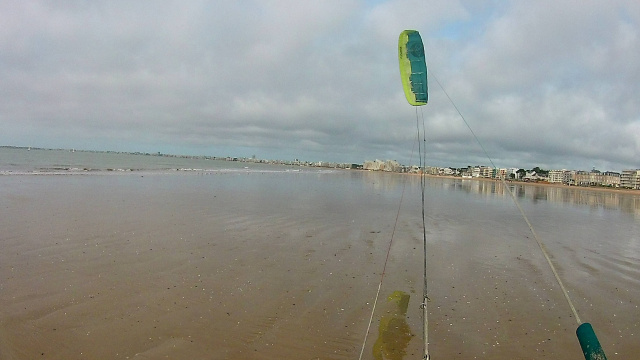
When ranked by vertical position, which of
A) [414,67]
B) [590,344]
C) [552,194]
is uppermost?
[414,67]

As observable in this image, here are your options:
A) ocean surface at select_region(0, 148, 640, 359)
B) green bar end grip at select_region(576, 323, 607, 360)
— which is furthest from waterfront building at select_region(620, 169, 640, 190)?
green bar end grip at select_region(576, 323, 607, 360)

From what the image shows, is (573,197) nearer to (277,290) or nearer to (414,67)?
(414,67)

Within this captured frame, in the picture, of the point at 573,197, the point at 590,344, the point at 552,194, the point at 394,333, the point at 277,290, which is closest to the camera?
the point at 590,344

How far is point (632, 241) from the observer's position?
42.7 ft

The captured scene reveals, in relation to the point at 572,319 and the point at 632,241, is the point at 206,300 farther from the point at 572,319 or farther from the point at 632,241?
the point at 632,241

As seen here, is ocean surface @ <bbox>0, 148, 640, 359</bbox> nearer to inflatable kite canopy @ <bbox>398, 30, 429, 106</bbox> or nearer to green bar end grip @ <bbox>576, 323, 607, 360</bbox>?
green bar end grip @ <bbox>576, 323, 607, 360</bbox>

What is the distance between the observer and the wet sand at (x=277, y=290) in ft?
15.1

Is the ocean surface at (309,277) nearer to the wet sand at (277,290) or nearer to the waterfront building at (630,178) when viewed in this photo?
the wet sand at (277,290)

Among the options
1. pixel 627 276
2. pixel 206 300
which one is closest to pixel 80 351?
pixel 206 300

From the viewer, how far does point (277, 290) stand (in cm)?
632

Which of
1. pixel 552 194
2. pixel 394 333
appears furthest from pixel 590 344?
pixel 552 194

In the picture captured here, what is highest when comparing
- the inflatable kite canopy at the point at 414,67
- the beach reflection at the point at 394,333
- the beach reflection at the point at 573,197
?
the inflatable kite canopy at the point at 414,67

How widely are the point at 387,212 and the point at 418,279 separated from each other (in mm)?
10204

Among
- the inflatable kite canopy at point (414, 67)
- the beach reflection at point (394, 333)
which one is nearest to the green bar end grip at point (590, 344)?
the beach reflection at point (394, 333)
